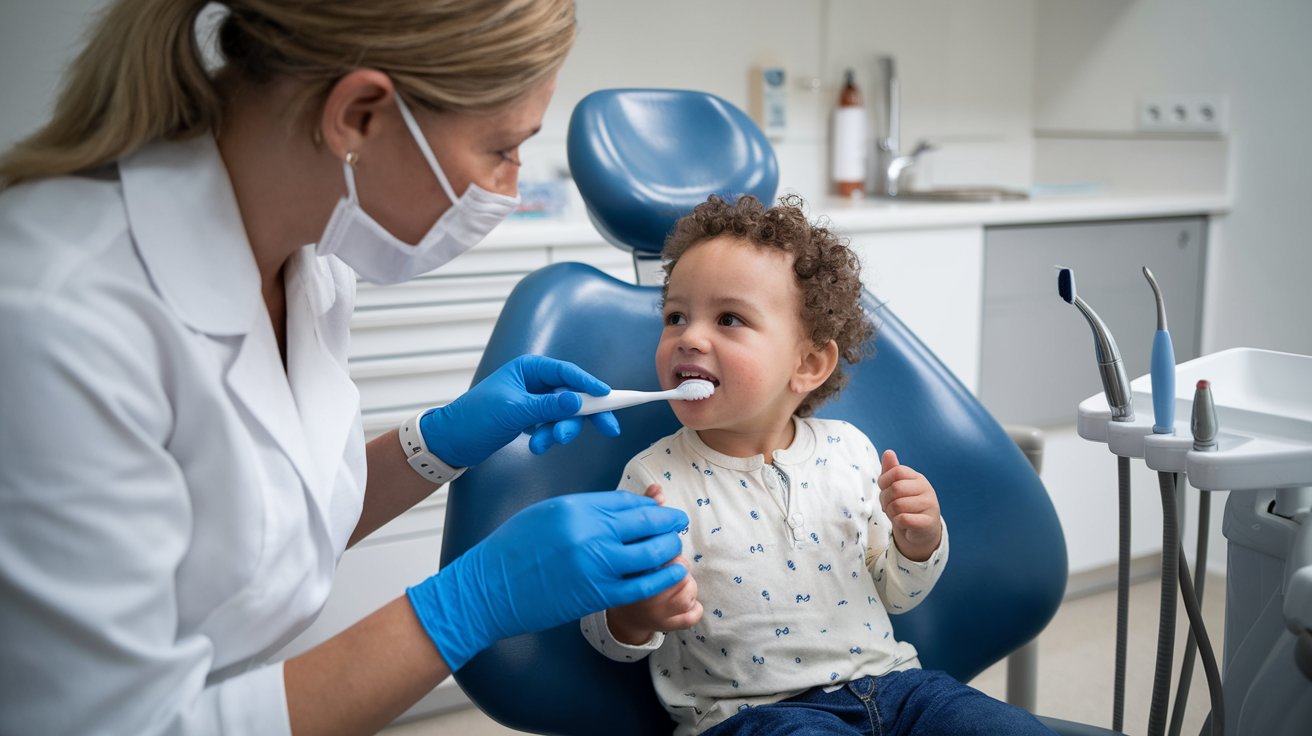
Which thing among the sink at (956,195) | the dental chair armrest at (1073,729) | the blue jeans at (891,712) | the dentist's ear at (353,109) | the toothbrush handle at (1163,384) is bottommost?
the dental chair armrest at (1073,729)

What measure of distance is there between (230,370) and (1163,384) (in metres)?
0.78

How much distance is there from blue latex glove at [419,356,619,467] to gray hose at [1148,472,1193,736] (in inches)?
20.9

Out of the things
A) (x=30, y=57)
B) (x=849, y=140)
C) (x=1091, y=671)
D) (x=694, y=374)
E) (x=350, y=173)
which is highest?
(x=30, y=57)

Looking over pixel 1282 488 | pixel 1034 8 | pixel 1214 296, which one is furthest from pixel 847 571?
pixel 1034 8

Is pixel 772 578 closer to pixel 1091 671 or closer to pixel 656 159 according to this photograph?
pixel 656 159

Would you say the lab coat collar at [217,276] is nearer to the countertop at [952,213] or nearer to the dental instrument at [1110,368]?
the dental instrument at [1110,368]

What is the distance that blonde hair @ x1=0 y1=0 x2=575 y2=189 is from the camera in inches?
35.1

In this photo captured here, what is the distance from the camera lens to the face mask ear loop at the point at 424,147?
3.05ft

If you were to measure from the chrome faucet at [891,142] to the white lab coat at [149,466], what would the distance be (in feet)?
7.18

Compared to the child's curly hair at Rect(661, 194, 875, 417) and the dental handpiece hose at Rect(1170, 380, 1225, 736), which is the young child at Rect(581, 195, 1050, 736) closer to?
the child's curly hair at Rect(661, 194, 875, 417)

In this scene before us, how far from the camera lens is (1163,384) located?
38.5 inches

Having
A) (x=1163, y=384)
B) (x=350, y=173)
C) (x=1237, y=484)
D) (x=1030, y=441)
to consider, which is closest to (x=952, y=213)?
(x=1030, y=441)

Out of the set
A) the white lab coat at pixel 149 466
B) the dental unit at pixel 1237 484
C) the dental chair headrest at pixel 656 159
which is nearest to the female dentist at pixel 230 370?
the white lab coat at pixel 149 466

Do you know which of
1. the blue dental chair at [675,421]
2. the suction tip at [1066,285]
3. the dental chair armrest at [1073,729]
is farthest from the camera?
the blue dental chair at [675,421]
